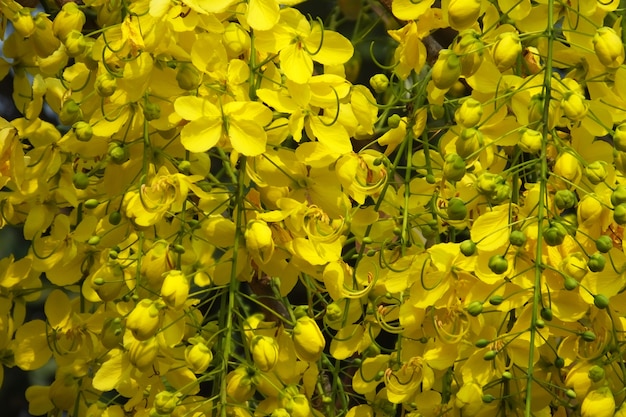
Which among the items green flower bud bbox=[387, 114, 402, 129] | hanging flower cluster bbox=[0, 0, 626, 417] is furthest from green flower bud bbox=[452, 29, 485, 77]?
green flower bud bbox=[387, 114, 402, 129]

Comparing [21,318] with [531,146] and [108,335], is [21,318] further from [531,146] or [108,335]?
[531,146]

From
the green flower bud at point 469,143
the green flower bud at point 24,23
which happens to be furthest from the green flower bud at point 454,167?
the green flower bud at point 24,23

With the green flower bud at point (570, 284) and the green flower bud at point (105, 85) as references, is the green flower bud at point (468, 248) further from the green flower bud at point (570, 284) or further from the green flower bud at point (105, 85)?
the green flower bud at point (105, 85)

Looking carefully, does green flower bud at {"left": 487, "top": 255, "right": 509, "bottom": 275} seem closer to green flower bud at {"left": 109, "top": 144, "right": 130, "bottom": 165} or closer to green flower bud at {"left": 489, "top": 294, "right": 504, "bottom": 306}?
green flower bud at {"left": 489, "top": 294, "right": 504, "bottom": 306}

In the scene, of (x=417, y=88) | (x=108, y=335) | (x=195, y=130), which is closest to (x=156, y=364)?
(x=108, y=335)

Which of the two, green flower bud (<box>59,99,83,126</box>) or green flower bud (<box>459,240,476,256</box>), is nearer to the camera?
green flower bud (<box>459,240,476,256</box>)

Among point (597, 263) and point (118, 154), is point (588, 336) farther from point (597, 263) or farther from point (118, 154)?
point (118, 154)

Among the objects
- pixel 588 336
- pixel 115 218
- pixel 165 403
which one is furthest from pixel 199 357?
pixel 588 336

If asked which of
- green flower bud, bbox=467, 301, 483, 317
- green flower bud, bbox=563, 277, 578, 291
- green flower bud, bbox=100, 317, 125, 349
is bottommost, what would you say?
green flower bud, bbox=100, 317, 125, 349
